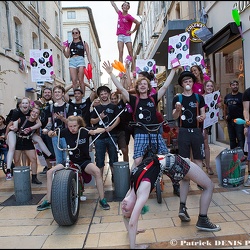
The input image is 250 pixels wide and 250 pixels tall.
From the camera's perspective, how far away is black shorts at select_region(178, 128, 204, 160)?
4.46 meters

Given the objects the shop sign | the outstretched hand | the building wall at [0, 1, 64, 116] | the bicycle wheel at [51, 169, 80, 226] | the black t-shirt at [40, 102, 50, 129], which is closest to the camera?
the bicycle wheel at [51, 169, 80, 226]

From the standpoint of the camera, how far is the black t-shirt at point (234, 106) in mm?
6469

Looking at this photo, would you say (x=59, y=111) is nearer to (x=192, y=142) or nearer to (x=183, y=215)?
(x=192, y=142)

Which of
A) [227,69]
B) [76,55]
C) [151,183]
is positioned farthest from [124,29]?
[151,183]

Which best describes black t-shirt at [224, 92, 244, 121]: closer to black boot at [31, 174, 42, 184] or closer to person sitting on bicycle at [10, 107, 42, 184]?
person sitting on bicycle at [10, 107, 42, 184]

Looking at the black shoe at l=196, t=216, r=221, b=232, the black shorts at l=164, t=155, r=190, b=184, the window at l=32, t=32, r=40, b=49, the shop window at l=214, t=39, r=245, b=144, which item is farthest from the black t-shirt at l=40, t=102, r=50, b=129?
the window at l=32, t=32, r=40, b=49

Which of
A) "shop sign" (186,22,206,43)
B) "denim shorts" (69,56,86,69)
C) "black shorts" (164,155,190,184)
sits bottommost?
"black shorts" (164,155,190,184)

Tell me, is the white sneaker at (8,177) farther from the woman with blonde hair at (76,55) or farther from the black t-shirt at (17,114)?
the woman with blonde hair at (76,55)

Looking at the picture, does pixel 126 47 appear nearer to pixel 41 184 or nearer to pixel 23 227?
pixel 41 184

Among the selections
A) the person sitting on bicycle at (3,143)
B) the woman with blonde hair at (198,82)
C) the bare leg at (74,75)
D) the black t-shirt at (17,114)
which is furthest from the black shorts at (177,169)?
the person sitting on bicycle at (3,143)

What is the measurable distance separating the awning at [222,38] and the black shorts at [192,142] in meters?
4.87

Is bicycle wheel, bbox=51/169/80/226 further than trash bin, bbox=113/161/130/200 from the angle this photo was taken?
No

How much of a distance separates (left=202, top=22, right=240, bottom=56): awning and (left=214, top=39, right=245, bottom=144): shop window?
0.32m

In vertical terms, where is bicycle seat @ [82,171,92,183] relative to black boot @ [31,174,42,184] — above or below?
above
